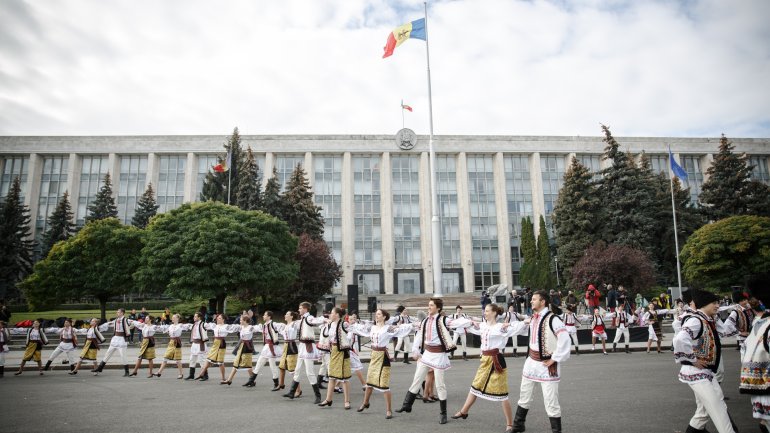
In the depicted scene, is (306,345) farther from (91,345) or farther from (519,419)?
(91,345)

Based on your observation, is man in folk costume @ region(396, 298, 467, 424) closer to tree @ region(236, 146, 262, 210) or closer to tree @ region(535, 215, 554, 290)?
tree @ region(236, 146, 262, 210)

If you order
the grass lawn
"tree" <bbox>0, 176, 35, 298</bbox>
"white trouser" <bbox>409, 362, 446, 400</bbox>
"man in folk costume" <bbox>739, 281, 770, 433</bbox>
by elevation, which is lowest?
the grass lawn

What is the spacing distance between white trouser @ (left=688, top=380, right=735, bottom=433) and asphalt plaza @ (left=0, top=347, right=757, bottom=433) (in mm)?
1112

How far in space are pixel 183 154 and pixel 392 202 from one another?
30935 mm

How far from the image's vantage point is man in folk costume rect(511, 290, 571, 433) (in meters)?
6.52

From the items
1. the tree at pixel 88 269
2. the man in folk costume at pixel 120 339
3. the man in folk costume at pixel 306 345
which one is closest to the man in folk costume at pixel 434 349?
the man in folk costume at pixel 306 345

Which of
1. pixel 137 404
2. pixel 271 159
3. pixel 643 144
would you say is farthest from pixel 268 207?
pixel 643 144

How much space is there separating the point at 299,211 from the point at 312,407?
3709cm

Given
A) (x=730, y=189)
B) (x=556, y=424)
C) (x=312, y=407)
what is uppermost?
(x=730, y=189)

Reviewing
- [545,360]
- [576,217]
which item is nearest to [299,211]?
[576,217]

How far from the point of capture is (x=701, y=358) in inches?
237

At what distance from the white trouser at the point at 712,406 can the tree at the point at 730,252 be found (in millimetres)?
34982

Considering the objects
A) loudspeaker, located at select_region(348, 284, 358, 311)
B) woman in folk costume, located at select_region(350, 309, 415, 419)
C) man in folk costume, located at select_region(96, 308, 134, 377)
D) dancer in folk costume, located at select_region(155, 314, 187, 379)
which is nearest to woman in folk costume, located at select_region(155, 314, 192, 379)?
dancer in folk costume, located at select_region(155, 314, 187, 379)

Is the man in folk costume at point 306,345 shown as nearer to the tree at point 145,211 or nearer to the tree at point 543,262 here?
the tree at point 543,262
